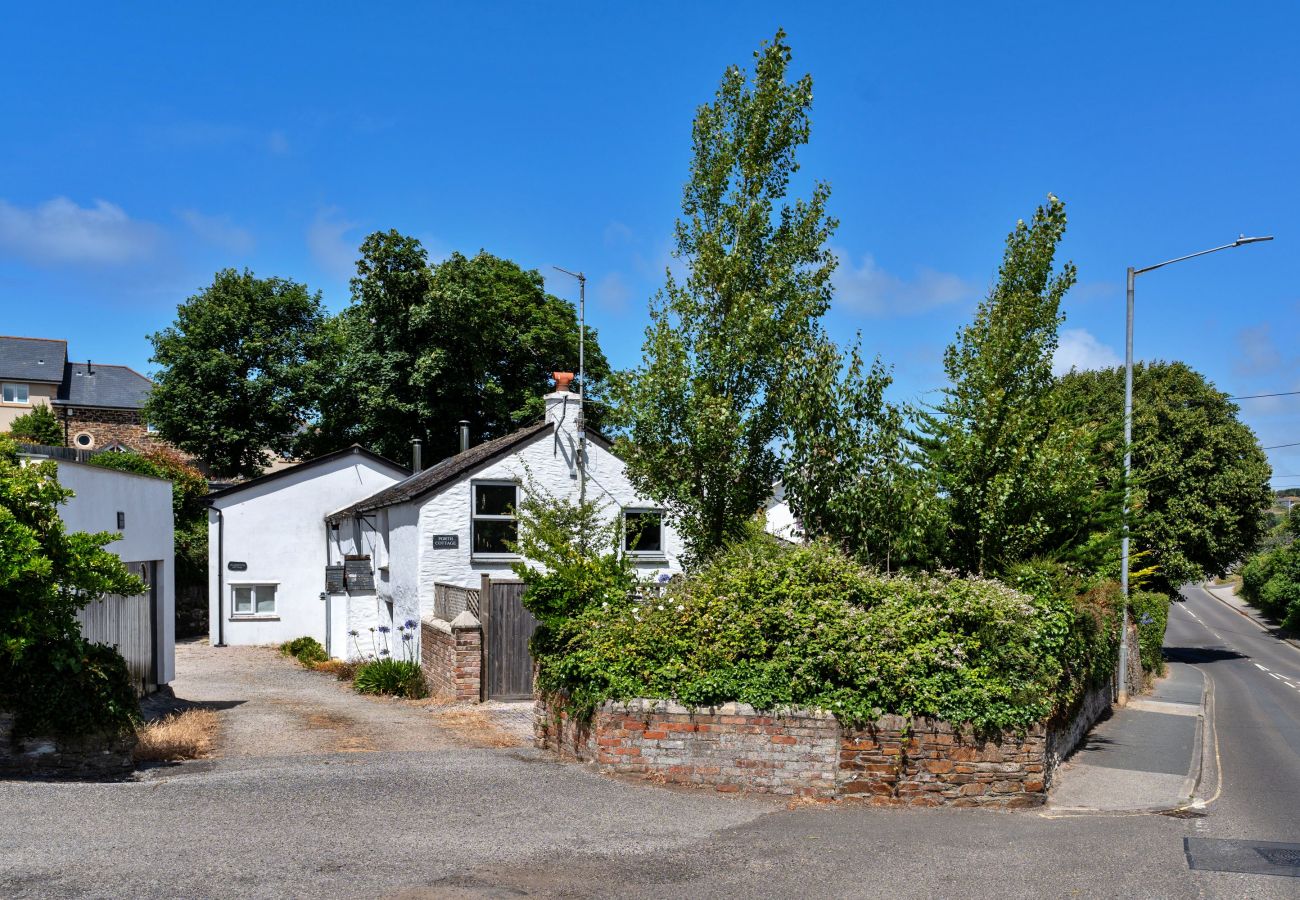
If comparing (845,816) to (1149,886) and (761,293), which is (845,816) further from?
(761,293)

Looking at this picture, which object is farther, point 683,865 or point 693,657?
point 693,657

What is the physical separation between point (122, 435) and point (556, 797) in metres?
60.6

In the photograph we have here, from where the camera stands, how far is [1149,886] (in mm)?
8156

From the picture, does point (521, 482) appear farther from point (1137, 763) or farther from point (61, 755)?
point (1137, 763)

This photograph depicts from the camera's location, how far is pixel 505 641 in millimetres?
18000

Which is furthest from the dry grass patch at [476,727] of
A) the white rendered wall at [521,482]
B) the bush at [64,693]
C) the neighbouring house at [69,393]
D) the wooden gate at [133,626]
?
the neighbouring house at [69,393]

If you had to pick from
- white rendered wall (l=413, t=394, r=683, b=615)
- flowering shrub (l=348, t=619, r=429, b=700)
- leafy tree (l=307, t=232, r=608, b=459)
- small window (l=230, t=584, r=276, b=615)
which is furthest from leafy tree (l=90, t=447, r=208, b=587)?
white rendered wall (l=413, t=394, r=683, b=615)

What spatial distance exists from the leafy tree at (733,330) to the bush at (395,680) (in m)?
6.90

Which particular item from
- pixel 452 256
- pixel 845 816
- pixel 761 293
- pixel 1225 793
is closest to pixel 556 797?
pixel 845 816

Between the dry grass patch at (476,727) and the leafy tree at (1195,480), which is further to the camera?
the leafy tree at (1195,480)

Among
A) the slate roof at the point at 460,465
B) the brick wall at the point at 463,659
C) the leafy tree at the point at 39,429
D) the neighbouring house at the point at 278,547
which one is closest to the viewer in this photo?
the brick wall at the point at 463,659

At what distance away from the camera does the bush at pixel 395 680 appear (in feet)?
62.7

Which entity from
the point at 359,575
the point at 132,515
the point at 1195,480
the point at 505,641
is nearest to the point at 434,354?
the point at 359,575

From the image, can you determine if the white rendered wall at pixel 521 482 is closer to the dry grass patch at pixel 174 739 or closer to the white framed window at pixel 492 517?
the white framed window at pixel 492 517
